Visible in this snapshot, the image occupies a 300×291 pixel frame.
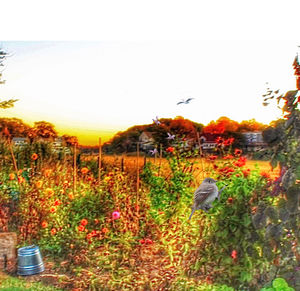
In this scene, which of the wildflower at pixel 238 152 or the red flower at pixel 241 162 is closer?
the red flower at pixel 241 162

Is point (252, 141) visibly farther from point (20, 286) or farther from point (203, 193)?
point (20, 286)

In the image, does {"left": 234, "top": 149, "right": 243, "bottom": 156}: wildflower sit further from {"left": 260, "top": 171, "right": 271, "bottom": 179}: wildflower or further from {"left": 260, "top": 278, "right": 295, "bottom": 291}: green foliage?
{"left": 260, "top": 278, "right": 295, "bottom": 291}: green foliage

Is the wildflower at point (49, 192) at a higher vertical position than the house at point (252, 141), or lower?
lower

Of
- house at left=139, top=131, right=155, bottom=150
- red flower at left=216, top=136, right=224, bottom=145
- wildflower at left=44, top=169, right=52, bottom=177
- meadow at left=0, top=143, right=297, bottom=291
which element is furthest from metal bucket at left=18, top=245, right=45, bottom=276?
red flower at left=216, top=136, right=224, bottom=145

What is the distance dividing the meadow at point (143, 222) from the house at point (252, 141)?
0.14m

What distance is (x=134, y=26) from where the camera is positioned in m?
3.65

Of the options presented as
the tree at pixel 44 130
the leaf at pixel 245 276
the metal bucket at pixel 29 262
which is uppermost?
the tree at pixel 44 130

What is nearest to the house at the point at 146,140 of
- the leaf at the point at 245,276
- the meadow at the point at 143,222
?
the meadow at the point at 143,222

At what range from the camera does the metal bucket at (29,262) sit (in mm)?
4129

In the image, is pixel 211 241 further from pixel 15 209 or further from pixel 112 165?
pixel 15 209

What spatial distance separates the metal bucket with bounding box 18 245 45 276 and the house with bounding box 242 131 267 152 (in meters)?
2.17

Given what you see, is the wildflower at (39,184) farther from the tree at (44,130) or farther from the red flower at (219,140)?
the red flower at (219,140)

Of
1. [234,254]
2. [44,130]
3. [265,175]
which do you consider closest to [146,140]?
[44,130]

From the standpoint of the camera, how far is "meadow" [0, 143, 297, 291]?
138 inches
